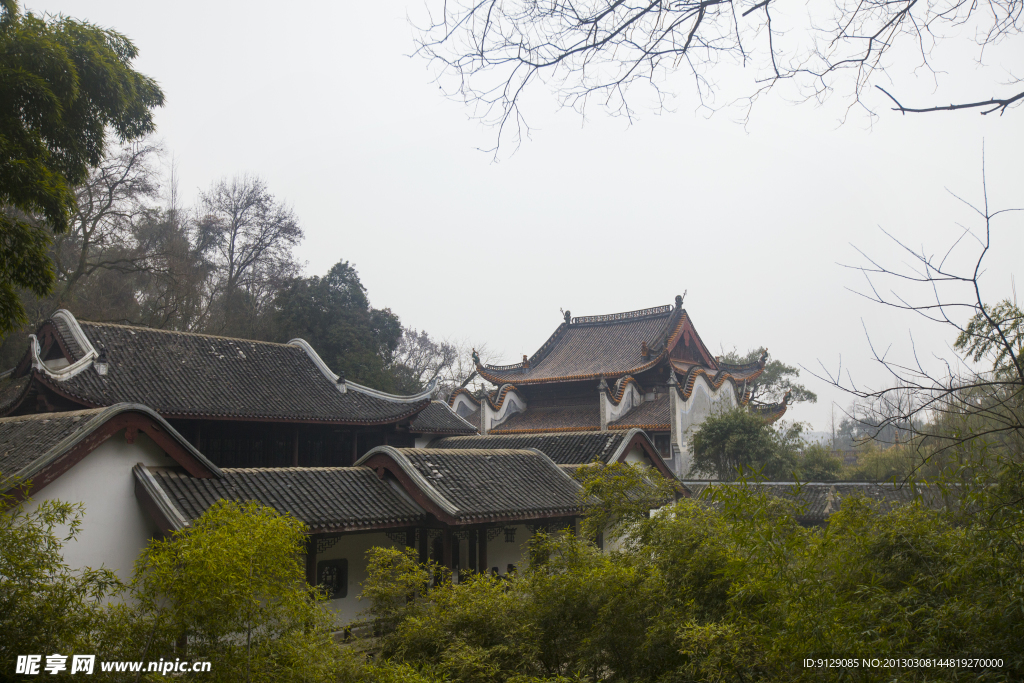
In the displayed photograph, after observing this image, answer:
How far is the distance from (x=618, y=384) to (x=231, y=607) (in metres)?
19.8

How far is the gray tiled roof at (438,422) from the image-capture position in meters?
17.9

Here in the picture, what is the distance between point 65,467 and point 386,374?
639 inches

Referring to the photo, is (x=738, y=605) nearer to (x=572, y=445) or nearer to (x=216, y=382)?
(x=572, y=445)

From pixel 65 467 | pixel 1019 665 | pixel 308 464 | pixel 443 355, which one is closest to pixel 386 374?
pixel 308 464

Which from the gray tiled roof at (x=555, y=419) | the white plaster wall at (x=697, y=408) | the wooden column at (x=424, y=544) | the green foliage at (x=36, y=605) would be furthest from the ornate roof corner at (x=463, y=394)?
the green foliage at (x=36, y=605)

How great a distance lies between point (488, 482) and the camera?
1056 cm

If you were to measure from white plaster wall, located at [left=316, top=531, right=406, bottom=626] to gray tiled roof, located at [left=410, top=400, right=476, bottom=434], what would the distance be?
7.65 m

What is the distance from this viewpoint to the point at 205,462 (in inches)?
339

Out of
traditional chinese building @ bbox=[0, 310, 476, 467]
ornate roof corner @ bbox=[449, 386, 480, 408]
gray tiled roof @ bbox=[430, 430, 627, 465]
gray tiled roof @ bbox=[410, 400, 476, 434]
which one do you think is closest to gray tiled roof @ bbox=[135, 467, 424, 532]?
gray tiled roof @ bbox=[430, 430, 627, 465]

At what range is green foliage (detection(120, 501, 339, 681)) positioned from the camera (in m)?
4.15

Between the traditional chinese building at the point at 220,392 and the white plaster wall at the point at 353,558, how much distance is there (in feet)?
16.5

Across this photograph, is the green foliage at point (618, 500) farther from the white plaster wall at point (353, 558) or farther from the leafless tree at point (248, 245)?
the leafless tree at point (248, 245)

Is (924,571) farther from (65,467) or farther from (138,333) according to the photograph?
(138,333)

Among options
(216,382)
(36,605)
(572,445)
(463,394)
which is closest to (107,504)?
(36,605)
